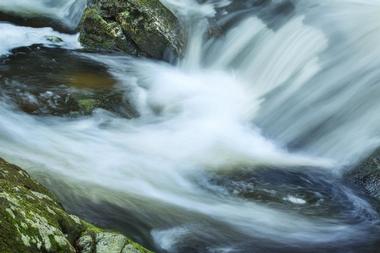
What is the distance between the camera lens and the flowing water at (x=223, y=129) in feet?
21.5

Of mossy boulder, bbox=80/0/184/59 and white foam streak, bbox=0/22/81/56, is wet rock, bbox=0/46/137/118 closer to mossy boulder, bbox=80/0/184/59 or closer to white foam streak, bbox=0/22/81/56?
white foam streak, bbox=0/22/81/56

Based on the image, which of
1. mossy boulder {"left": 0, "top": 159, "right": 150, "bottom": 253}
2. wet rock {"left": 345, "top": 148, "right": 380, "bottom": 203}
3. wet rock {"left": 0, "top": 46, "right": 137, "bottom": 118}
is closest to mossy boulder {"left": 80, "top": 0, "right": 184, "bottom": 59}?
wet rock {"left": 0, "top": 46, "right": 137, "bottom": 118}

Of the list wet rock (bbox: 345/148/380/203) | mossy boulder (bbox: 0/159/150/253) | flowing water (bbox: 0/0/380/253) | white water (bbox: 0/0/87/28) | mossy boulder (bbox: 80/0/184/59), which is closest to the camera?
mossy boulder (bbox: 0/159/150/253)

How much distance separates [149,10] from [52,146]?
15.7 feet

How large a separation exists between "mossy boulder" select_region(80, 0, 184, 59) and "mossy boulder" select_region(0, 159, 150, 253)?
23.9 ft

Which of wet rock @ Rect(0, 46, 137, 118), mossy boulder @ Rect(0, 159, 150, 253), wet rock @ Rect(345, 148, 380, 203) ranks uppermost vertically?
wet rock @ Rect(0, 46, 137, 118)

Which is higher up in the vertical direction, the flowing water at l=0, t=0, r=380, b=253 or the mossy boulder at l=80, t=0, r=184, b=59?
the mossy boulder at l=80, t=0, r=184, b=59

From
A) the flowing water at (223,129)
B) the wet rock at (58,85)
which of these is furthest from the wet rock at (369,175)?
the wet rock at (58,85)

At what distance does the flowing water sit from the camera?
6.54 metres

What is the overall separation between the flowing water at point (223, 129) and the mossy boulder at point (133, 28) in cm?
37

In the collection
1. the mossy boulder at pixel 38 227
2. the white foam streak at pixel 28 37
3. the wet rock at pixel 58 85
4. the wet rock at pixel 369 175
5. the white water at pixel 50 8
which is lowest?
the mossy boulder at pixel 38 227

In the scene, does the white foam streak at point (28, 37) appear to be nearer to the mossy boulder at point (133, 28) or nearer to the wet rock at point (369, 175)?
the mossy boulder at point (133, 28)

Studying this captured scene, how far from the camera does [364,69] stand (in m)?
10.1

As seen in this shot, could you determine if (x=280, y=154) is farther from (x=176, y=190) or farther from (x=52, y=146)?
(x=52, y=146)
